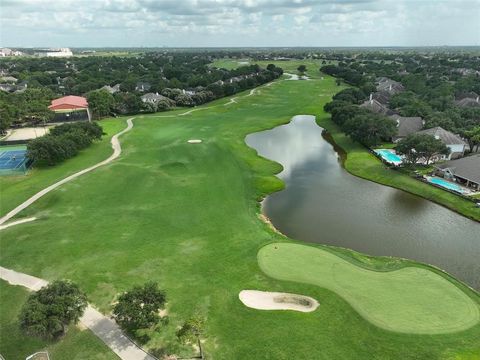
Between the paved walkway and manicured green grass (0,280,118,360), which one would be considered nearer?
manicured green grass (0,280,118,360)

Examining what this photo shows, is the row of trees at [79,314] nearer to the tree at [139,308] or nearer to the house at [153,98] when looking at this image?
the tree at [139,308]

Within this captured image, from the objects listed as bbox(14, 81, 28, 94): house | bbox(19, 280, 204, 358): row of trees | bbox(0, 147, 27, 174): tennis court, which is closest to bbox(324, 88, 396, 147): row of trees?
bbox(19, 280, 204, 358): row of trees

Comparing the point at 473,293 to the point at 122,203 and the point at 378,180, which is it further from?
the point at 122,203

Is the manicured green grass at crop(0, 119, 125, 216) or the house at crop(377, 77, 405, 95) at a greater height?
the house at crop(377, 77, 405, 95)

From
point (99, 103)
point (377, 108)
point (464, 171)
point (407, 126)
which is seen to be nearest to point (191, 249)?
point (464, 171)

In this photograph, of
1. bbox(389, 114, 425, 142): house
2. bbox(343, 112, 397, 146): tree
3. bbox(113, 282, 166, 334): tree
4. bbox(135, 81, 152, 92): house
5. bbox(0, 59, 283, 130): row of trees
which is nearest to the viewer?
bbox(113, 282, 166, 334): tree

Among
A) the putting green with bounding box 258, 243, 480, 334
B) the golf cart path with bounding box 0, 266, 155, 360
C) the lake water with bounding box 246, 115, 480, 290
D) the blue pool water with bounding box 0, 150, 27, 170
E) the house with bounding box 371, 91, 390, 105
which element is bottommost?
the lake water with bounding box 246, 115, 480, 290

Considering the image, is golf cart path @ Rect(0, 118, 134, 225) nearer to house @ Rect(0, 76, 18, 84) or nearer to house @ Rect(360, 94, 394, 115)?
house @ Rect(360, 94, 394, 115)

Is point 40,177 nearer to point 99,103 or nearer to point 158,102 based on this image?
point 99,103
